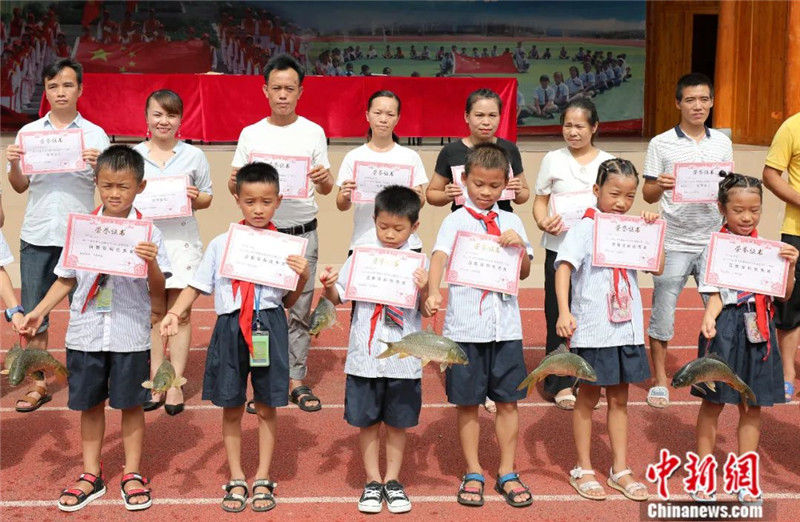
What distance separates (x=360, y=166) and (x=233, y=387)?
71.0 inches

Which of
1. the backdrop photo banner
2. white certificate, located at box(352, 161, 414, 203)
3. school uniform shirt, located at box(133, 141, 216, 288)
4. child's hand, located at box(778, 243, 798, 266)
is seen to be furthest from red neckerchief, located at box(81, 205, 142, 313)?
the backdrop photo banner

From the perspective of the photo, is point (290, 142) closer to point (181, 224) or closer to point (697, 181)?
point (181, 224)

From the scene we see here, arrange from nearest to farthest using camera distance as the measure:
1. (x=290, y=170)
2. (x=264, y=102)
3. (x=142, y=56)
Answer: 1. (x=290, y=170)
2. (x=264, y=102)
3. (x=142, y=56)

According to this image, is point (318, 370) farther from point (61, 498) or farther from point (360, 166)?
point (61, 498)

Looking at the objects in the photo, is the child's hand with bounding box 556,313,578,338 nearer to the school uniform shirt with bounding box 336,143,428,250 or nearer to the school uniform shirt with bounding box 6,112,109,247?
the school uniform shirt with bounding box 336,143,428,250

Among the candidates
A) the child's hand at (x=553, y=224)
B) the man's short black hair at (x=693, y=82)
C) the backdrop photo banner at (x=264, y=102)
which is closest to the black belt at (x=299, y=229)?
the child's hand at (x=553, y=224)

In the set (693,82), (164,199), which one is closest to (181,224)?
(164,199)

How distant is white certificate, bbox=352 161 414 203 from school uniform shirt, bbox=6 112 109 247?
5.28ft

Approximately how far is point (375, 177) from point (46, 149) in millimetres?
2023

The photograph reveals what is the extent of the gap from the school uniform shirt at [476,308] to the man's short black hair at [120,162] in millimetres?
1523

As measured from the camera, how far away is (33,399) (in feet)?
19.5

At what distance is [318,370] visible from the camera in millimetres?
6934

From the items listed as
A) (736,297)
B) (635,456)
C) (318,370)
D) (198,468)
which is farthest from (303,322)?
(736,297)

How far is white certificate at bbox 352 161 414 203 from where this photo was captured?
18.6ft
